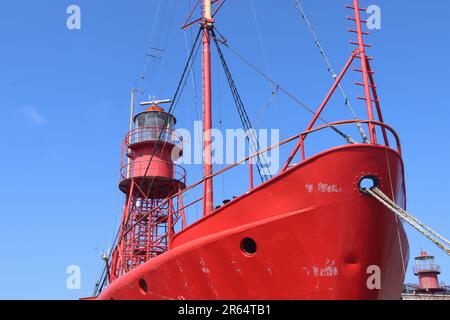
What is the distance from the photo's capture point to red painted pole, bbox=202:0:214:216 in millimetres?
12195

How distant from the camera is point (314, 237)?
8617 mm

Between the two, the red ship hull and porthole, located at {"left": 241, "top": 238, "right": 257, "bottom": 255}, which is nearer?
the red ship hull

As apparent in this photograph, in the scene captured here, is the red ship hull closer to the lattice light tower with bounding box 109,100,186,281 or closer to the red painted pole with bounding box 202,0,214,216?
the red painted pole with bounding box 202,0,214,216

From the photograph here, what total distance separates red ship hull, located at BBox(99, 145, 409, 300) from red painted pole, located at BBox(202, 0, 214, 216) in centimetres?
244

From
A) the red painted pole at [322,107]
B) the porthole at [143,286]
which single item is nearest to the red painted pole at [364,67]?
the red painted pole at [322,107]

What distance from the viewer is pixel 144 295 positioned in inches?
452

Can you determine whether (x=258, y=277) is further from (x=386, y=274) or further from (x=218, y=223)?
(x=386, y=274)

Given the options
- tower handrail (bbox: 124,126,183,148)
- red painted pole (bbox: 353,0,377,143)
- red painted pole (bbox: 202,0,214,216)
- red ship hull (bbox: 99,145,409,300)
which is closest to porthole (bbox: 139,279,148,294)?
red painted pole (bbox: 202,0,214,216)

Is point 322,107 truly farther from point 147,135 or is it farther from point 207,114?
point 147,135

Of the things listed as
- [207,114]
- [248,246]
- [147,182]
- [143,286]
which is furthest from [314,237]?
[147,182]

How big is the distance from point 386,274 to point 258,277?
2.30m

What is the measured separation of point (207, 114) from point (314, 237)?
236 inches

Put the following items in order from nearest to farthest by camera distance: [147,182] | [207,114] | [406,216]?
[406,216]
[207,114]
[147,182]
